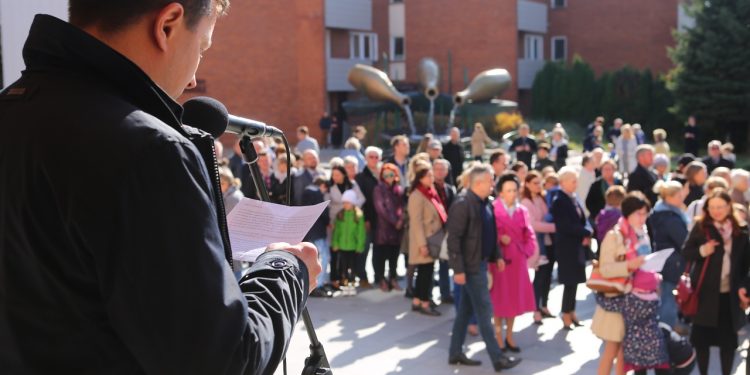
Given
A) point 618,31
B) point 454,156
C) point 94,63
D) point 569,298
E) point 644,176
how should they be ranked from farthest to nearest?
1. point 618,31
2. point 454,156
3. point 644,176
4. point 569,298
5. point 94,63

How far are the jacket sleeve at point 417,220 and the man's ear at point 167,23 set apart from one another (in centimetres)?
897

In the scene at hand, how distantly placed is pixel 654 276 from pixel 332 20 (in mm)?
35962

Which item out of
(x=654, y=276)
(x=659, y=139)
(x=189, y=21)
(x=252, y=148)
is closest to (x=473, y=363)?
(x=654, y=276)

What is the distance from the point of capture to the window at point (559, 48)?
48.8 metres

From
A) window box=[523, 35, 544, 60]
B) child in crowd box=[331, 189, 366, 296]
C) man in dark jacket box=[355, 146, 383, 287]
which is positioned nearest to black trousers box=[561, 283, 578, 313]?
child in crowd box=[331, 189, 366, 296]

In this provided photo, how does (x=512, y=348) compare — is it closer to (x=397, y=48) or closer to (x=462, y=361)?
(x=462, y=361)

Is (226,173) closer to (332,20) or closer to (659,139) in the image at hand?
(659,139)

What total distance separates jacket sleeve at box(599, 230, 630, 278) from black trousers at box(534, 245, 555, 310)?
9.75 feet

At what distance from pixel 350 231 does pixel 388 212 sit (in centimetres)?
58

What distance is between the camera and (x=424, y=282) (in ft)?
35.1

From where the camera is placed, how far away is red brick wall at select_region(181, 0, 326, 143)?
3850 cm

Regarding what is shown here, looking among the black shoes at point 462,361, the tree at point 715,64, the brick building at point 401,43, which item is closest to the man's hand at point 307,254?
the black shoes at point 462,361

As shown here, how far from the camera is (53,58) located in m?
1.67

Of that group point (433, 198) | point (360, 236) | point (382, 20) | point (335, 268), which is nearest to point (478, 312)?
point (433, 198)
